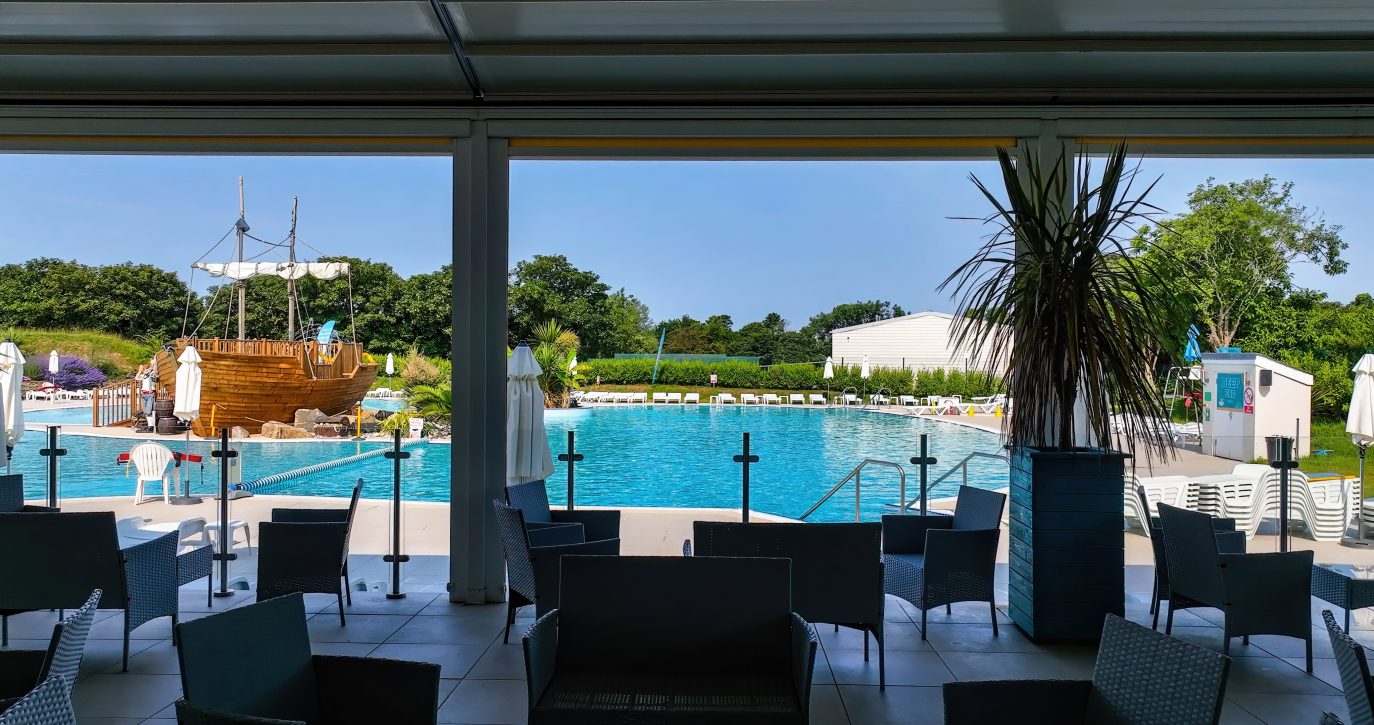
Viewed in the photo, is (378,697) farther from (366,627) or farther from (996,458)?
(996,458)

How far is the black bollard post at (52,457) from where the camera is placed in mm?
4980

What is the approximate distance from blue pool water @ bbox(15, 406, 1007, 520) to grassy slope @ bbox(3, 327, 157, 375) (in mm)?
12072

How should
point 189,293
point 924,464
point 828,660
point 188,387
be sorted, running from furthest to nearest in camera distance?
point 189,293 < point 188,387 < point 924,464 < point 828,660

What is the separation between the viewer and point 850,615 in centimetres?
326

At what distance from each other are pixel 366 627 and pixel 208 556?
962mm

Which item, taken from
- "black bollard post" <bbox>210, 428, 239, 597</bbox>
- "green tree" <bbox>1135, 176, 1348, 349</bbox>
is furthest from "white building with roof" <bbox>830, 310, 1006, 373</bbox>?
"black bollard post" <bbox>210, 428, 239, 597</bbox>

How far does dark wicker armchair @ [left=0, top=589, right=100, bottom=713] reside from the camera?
68.2 inches

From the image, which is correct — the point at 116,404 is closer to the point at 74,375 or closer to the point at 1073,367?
the point at 74,375

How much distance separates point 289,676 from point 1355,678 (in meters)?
2.43

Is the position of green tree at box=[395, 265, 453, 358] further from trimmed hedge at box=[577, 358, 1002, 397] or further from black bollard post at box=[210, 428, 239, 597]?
black bollard post at box=[210, 428, 239, 597]

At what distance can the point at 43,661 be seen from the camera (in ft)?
5.81

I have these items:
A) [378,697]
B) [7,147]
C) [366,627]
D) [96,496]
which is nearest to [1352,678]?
[378,697]

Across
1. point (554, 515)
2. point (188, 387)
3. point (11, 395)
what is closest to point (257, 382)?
point (188, 387)

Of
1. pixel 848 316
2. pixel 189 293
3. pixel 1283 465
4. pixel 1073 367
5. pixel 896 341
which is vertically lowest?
pixel 1283 465
